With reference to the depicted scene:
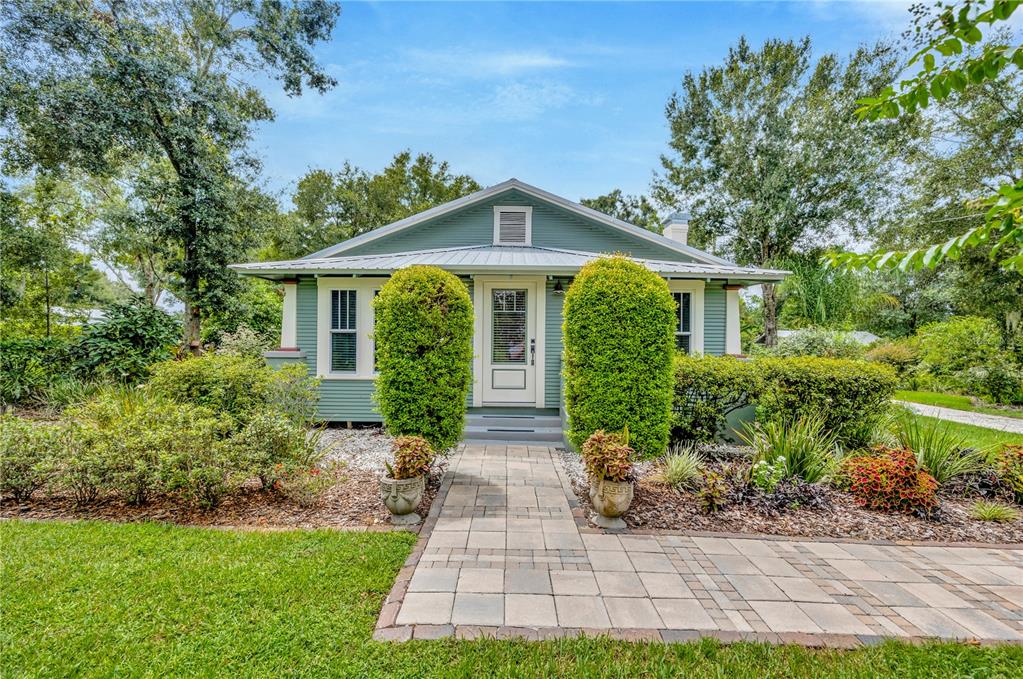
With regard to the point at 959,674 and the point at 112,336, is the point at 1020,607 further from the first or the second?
the point at 112,336

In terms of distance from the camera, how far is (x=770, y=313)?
704 inches

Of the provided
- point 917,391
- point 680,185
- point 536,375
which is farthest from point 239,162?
point 917,391

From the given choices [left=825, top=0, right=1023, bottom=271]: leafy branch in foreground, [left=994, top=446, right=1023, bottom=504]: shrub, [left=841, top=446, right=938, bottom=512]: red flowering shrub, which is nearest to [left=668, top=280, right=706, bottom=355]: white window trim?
[left=841, top=446, right=938, bottom=512]: red flowering shrub

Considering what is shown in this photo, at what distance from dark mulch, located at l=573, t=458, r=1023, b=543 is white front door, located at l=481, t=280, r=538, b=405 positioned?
3715mm

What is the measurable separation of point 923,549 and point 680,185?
20407mm

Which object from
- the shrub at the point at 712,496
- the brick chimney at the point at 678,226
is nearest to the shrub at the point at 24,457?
the shrub at the point at 712,496

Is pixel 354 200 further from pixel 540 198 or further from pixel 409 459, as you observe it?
pixel 409 459

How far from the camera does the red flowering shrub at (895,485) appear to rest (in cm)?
454

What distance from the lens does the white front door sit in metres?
8.35

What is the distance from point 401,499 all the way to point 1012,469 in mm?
7212

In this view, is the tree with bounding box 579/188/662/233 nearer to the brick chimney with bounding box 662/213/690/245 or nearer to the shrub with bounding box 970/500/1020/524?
the brick chimney with bounding box 662/213/690/245

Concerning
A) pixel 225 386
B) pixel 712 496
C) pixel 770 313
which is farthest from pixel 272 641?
pixel 770 313

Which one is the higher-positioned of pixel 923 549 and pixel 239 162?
pixel 239 162

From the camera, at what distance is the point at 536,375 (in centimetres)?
837
